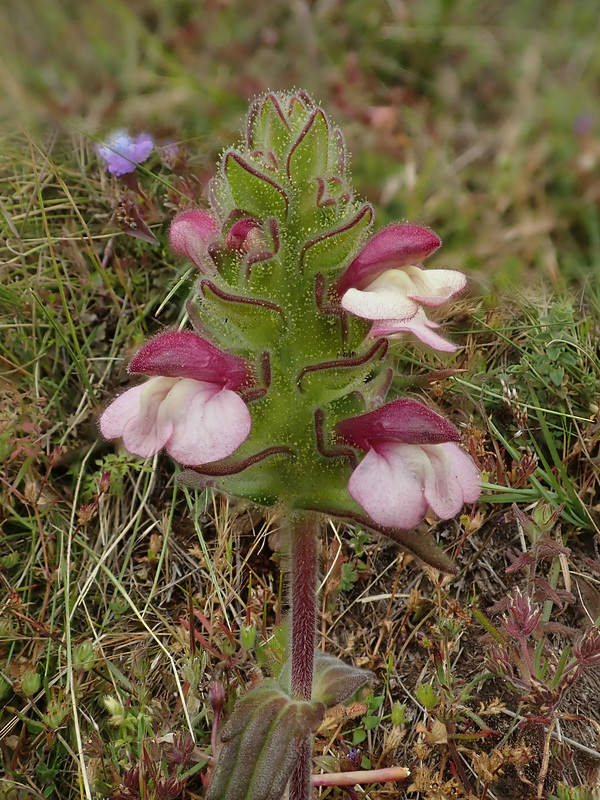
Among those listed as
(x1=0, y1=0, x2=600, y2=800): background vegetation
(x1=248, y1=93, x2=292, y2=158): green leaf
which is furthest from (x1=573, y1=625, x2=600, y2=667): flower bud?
(x1=248, y1=93, x2=292, y2=158): green leaf

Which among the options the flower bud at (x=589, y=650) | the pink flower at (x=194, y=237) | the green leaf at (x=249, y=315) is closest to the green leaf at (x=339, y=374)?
the green leaf at (x=249, y=315)

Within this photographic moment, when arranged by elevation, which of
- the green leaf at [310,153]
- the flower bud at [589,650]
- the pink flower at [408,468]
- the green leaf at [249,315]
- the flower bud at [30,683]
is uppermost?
the green leaf at [310,153]

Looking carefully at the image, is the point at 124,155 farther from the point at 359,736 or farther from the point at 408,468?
the point at 359,736

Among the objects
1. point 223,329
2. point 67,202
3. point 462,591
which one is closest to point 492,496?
point 462,591

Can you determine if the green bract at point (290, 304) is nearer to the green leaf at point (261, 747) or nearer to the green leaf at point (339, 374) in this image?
the green leaf at point (339, 374)

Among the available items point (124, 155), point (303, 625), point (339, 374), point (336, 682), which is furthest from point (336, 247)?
point (124, 155)

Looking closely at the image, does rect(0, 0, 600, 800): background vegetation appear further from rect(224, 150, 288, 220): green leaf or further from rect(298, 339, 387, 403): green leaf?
→ rect(224, 150, 288, 220): green leaf

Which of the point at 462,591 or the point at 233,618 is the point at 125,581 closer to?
the point at 233,618
